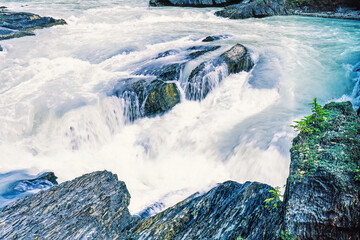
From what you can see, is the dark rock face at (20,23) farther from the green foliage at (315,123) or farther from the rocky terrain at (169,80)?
the green foliage at (315,123)

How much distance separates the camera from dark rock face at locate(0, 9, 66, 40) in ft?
47.6

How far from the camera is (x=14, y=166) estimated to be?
22.2ft

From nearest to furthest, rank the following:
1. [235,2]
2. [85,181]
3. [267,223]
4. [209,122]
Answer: [267,223], [85,181], [209,122], [235,2]

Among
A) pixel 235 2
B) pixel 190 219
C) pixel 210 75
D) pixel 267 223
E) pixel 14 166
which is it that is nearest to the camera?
pixel 267 223

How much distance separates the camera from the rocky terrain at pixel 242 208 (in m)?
2.74

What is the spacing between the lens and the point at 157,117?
868 centimetres

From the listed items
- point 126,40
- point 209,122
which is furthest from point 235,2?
point 209,122

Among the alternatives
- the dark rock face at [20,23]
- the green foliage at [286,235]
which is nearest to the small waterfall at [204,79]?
the green foliage at [286,235]

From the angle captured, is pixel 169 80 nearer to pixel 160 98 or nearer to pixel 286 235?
pixel 160 98

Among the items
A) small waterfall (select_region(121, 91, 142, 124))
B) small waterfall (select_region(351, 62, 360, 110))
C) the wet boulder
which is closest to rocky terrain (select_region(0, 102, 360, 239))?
small waterfall (select_region(121, 91, 142, 124))

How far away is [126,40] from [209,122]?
9.01 m

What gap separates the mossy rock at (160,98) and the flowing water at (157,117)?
1.07 ft

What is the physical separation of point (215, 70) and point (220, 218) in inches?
285

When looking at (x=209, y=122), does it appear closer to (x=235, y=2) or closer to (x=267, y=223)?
(x=267, y=223)
